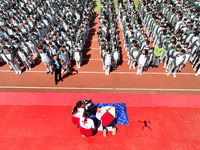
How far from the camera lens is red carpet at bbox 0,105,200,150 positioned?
17.9 feet

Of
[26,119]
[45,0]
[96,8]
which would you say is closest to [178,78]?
[26,119]

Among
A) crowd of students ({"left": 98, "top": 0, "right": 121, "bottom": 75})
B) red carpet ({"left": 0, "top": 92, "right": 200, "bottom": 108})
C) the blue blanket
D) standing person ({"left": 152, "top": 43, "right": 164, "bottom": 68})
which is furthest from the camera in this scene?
standing person ({"left": 152, "top": 43, "right": 164, "bottom": 68})

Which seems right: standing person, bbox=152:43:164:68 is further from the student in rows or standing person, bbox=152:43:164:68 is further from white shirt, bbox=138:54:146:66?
white shirt, bbox=138:54:146:66

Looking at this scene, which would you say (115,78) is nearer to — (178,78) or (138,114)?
(138,114)

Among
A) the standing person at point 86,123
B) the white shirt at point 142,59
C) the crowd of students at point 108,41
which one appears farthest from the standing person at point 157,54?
the standing person at point 86,123

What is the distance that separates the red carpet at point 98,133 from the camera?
545cm

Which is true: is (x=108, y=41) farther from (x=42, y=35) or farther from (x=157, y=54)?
(x=42, y=35)

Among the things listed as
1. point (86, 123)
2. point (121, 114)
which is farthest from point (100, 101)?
point (86, 123)

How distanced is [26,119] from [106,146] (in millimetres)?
3973

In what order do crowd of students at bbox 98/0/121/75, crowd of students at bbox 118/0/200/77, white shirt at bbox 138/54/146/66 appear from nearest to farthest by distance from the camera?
white shirt at bbox 138/54/146/66 < crowd of students at bbox 118/0/200/77 < crowd of students at bbox 98/0/121/75

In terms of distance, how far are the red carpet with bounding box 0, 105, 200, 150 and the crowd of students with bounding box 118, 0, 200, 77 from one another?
3077 mm

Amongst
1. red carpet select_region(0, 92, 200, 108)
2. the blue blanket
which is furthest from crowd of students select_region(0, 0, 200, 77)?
the blue blanket

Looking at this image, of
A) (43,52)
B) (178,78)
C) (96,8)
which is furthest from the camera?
(96,8)

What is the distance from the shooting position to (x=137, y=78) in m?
8.57
